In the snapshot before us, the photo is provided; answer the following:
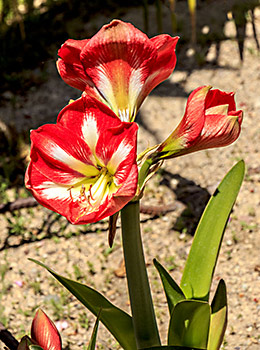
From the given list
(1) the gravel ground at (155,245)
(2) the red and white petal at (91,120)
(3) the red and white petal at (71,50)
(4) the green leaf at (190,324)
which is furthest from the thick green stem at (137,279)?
(1) the gravel ground at (155,245)

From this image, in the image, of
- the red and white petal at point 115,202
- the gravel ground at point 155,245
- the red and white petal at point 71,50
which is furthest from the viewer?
the gravel ground at point 155,245

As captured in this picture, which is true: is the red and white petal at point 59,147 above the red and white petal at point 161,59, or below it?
below

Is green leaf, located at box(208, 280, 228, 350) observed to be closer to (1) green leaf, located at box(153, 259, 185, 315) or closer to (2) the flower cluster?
(1) green leaf, located at box(153, 259, 185, 315)

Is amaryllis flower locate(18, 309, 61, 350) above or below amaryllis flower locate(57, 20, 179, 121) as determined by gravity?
below

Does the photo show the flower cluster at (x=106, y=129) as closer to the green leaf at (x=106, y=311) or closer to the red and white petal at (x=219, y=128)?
the red and white petal at (x=219, y=128)

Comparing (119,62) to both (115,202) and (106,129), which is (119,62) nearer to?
(106,129)

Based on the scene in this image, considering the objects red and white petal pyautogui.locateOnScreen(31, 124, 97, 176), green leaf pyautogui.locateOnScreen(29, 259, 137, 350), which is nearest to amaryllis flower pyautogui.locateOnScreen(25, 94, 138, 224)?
Result: red and white petal pyautogui.locateOnScreen(31, 124, 97, 176)
